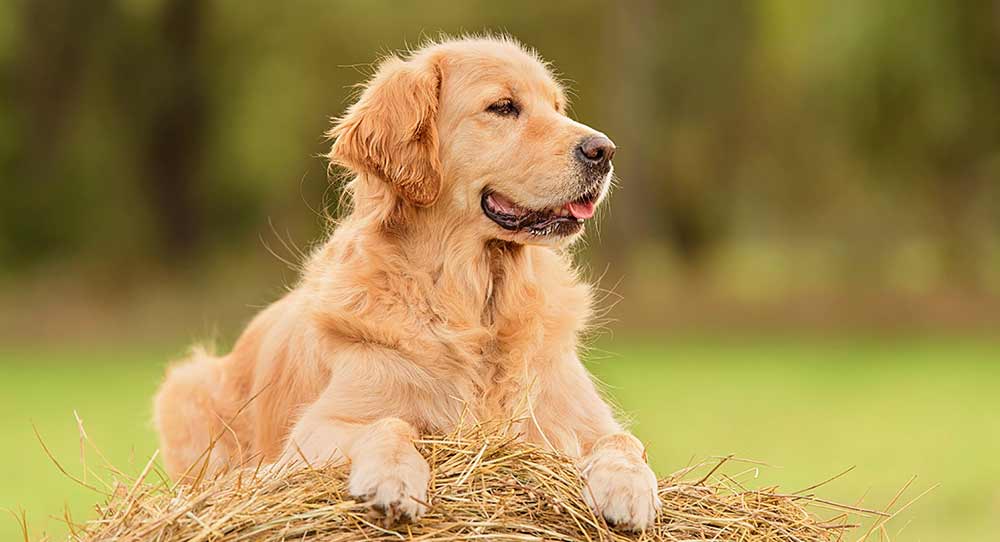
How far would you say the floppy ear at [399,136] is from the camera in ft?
16.7

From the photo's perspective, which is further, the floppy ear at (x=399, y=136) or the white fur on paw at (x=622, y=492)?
the floppy ear at (x=399, y=136)

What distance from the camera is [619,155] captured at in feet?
72.7

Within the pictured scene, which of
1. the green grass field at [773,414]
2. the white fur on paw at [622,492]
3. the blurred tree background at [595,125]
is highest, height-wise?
the blurred tree background at [595,125]

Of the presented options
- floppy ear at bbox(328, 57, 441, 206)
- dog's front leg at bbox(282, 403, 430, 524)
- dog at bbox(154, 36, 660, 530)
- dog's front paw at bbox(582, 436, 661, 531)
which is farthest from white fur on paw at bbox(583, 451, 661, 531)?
floppy ear at bbox(328, 57, 441, 206)

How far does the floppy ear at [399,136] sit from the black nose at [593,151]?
21.6 inches

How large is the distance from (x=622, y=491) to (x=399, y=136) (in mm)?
1715

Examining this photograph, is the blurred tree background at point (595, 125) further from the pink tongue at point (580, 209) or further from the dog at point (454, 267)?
the pink tongue at point (580, 209)

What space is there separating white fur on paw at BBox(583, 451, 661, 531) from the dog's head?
42.5 inches

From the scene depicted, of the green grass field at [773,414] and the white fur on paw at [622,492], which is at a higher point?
the green grass field at [773,414]

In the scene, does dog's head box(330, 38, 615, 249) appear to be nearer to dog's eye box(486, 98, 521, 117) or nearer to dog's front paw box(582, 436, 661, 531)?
dog's eye box(486, 98, 521, 117)

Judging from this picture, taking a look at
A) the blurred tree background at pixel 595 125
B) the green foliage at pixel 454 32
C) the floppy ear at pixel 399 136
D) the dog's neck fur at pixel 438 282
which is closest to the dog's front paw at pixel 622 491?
the dog's neck fur at pixel 438 282

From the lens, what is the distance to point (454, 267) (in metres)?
5.04

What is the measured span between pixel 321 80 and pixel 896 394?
1166 centimetres

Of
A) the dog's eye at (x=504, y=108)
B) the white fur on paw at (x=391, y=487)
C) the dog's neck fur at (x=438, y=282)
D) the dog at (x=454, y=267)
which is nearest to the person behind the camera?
the white fur on paw at (x=391, y=487)
